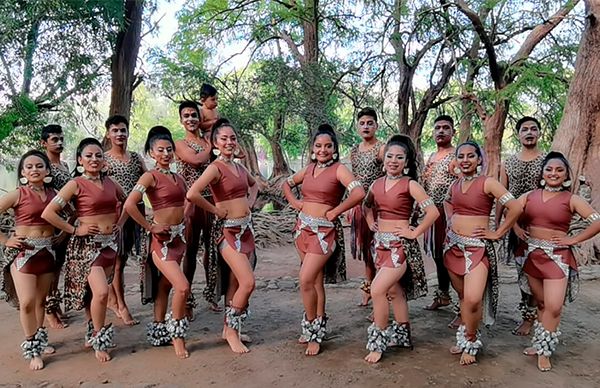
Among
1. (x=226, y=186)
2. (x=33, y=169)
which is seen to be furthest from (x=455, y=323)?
(x=33, y=169)

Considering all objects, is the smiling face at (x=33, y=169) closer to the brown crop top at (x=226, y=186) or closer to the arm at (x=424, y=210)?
the brown crop top at (x=226, y=186)

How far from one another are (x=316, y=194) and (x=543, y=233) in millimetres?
1514

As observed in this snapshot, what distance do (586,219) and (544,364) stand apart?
955 mm

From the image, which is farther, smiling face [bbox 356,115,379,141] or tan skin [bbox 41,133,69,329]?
smiling face [bbox 356,115,379,141]

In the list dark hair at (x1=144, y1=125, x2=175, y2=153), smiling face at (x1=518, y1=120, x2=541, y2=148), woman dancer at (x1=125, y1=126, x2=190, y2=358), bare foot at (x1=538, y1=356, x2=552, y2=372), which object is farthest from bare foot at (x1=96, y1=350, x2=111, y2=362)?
smiling face at (x1=518, y1=120, x2=541, y2=148)

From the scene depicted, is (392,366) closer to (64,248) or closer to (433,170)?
(433,170)

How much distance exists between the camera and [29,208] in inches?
135

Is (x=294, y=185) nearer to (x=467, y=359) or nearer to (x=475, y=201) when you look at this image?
(x=475, y=201)

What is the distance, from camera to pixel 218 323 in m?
4.26

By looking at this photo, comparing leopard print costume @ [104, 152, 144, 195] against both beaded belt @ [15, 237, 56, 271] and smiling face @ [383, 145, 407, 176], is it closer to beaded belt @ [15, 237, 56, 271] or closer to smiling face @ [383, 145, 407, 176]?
beaded belt @ [15, 237, 56, 271]

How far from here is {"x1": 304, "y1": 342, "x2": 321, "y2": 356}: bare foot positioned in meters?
A: 3.56

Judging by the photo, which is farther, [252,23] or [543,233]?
[252,23]

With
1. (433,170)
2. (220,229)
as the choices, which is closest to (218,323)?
(220,229)

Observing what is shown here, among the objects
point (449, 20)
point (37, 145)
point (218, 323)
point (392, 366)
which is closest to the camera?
point (392, 366)
